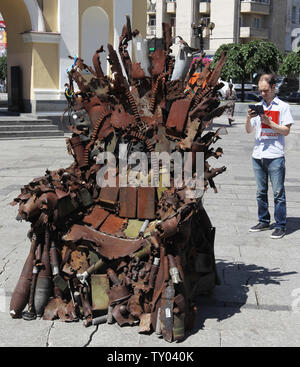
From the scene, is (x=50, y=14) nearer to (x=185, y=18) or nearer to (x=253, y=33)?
(x=185, y=18)

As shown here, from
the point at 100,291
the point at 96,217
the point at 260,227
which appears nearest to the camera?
the point at 100,291

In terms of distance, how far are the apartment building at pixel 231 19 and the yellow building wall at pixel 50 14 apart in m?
31.9

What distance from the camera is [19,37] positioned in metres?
18.8

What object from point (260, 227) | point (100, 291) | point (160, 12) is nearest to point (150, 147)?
point (100, 291)

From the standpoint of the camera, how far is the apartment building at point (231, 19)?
5112 centimetres

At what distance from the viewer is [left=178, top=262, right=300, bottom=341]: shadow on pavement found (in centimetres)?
422

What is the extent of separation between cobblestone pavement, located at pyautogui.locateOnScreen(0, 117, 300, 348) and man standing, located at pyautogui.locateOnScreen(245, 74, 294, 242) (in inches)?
16.4

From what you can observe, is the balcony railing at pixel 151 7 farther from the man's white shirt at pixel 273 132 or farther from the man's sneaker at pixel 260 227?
the man's sneaker at pixel 260 227

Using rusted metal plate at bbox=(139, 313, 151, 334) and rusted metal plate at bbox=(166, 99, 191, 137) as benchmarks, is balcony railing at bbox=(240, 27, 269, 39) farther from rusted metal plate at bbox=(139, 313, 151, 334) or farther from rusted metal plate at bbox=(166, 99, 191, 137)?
rusted metal plate at bbox=(139, 313, 151, 334)

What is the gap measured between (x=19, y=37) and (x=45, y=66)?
5.12 feet

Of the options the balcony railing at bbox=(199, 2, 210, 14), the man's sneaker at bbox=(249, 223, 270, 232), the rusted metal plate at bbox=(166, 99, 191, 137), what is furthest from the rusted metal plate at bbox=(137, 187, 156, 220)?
the balcony railing at bbox=(199, 2, 210, 14)

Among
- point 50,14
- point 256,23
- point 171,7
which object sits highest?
point 171,7

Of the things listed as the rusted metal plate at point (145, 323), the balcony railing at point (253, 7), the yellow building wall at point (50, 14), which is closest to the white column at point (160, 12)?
the balcony railing at point (253, 7)

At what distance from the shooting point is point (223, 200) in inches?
321
